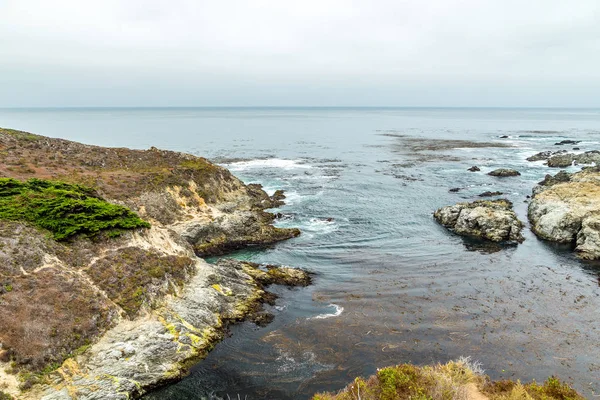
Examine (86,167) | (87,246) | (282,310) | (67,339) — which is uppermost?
(86,167)

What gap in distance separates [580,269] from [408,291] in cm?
1956

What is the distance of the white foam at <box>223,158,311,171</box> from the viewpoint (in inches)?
3690

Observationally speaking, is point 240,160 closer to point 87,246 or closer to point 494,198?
point 494,198

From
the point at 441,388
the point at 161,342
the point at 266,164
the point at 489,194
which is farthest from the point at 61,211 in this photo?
the point at 266,164

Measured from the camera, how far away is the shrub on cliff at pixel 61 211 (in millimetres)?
28500

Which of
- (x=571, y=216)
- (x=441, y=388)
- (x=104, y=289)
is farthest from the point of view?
(x=571, y=216)

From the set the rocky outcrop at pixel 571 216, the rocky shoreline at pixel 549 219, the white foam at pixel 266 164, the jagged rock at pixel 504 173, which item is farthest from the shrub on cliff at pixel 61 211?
the jagged rock at pixel 504 173

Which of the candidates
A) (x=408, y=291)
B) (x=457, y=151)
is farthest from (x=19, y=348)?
(x=457, y=151)

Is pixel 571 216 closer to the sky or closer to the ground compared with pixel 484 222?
closer to the sky

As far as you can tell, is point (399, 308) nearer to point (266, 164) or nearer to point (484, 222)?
point (484, 222)

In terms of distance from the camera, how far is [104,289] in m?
25.6

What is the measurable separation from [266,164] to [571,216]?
224ft

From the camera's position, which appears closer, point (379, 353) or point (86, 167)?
point (379, 353)

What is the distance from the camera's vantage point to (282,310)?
99.3 feet
